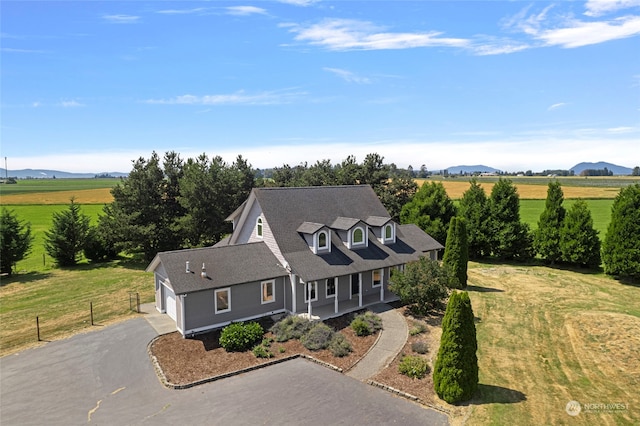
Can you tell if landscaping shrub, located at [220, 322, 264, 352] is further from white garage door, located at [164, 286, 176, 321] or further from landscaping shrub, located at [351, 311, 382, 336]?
landscaping shrub, located at [351, 311, 382, 336]

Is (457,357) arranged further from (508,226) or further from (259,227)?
(508,226)

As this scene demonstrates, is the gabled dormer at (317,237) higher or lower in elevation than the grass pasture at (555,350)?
higher

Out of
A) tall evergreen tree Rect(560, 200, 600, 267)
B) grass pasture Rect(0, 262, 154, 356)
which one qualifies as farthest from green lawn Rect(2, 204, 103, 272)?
tall evergreen tree Rect(560, 200, 600, 267)

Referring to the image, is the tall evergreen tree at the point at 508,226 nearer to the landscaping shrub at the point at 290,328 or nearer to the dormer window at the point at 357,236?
the dormer window at the point at 357,236

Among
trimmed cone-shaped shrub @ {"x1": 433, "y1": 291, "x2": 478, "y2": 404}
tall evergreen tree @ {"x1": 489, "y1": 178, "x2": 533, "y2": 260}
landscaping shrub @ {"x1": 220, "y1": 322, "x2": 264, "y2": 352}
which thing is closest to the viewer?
trimmed cone-shaped shrub @ {"x1": 433, "y1": 291, "x2": 478, "y2": 404}

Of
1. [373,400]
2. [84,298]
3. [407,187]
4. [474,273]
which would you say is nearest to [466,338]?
[373,400]

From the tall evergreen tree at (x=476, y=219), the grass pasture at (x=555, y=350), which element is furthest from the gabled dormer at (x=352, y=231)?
the tall evergreen tree at (x=476, y=219)
